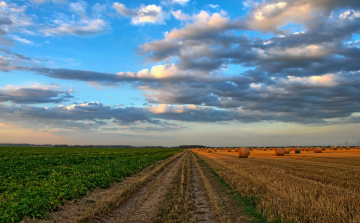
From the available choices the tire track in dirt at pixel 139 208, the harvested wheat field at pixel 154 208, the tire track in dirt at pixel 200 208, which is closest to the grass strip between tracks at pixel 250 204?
the harvested wheat field at pixel 154 208

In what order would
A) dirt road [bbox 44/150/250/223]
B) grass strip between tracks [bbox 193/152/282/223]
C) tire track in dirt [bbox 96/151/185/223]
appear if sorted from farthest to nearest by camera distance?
tire track in dirt [bbox 96/151/185/223] < dirt road [bbox 44/150/250/223] < grass strip between tracks [bbox 193/152/282/223]

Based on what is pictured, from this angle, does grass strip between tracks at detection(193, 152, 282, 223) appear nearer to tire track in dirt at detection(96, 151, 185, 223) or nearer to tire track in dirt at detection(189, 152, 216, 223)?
tire track in dirt at detection(189, 152, 216, 223)

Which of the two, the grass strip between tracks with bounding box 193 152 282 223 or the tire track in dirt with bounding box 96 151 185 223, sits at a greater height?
the grass strip between tracks with bounding box 193 152 282 223

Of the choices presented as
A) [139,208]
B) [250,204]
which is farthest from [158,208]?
[250,204]

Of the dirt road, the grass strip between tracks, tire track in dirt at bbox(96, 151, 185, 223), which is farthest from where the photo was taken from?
tire track in dirt at bbox(96, 151, 185, 223)

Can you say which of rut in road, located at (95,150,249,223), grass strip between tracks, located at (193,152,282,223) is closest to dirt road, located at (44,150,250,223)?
rut in road, located at (95,150,249,223)

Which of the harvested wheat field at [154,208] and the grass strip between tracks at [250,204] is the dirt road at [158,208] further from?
the grass strip between tracks at [250,204]

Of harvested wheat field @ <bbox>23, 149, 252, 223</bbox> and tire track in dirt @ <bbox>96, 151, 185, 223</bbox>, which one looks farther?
tire track in dirt @ <bbox>96, 151, 185, 223</bbox>

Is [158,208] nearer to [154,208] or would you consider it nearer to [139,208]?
[154,208]

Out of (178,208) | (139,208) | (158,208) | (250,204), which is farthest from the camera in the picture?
(250,204)

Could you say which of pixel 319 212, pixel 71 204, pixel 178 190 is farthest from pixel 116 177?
pixel 319 212

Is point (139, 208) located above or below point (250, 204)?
below

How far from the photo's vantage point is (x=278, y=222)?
24.0ft

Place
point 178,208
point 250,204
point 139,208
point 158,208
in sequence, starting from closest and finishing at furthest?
point 178,208 < point 158,208 < point 139,208 < point 250,204
